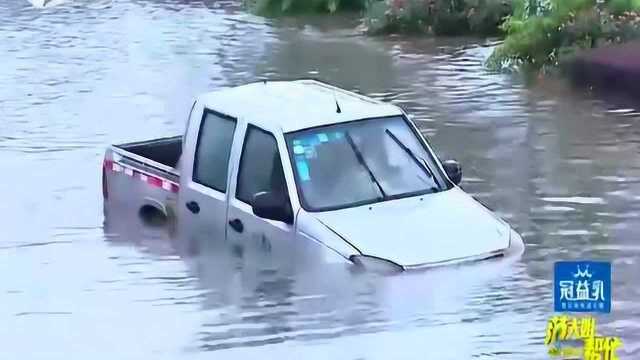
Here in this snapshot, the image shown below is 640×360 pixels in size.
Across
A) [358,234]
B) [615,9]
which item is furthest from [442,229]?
[615,9]

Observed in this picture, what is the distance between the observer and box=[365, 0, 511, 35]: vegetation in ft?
90.2

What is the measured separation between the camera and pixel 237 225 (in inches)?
402

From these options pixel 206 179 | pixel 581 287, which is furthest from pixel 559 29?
pixel 581 287

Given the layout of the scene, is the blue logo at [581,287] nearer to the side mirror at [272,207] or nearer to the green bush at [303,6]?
the side mirror at [272,207]

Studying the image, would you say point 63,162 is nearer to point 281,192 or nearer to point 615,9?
point 281,192

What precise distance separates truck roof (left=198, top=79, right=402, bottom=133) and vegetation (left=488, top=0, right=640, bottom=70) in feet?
35.3

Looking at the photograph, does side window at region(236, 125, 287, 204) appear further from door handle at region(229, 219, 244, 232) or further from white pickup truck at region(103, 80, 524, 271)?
door handle at region(229, 219, 244, 232)

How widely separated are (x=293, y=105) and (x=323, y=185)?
0.95 metres

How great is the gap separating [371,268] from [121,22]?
23.3m

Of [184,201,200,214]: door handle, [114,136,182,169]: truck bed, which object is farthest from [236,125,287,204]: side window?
[114,136,182,169]: truck bed

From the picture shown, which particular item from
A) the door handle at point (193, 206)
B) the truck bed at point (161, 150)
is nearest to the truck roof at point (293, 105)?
the door handle at point (193, 206)

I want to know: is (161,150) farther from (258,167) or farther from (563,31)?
(563,31)

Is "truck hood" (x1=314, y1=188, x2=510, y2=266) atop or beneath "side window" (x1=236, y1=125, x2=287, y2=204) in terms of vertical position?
beneath

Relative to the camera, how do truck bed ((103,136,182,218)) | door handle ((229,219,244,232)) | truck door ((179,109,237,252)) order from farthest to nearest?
truck bed ((103,136,182,218)) → truck door ((179,109,237,252)) → door handle ((229,219,244,232))
